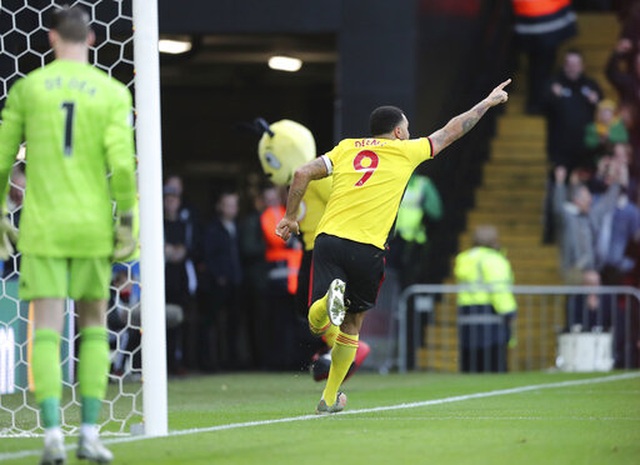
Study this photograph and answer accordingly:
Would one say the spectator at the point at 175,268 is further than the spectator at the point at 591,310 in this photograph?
No

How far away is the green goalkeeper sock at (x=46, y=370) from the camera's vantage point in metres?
7.64

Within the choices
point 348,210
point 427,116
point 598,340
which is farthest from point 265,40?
point 348,210

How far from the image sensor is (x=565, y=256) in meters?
20.7

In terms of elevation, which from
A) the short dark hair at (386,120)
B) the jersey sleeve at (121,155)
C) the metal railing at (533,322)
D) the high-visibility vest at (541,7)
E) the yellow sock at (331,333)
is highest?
the high-visibility vest at (541,7)

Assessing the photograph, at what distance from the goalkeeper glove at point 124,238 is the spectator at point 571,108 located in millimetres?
14583

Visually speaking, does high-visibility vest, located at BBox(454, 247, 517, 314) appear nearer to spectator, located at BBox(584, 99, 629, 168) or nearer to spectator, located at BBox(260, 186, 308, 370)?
spectator, located at BBox(260, 186, 308, 370)

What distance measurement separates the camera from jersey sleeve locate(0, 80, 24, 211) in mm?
7992

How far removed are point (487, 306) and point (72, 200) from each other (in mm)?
12291

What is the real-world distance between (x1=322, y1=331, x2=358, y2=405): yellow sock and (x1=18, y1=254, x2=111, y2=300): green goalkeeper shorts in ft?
10.8

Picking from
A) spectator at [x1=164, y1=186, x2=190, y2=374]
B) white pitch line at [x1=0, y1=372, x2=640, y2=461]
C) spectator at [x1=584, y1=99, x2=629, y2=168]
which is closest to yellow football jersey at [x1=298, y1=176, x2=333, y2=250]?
white pitch line at [x1=0, y1=372, x2=640, y2=461]

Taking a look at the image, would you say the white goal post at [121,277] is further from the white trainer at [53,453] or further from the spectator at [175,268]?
the white trainer at [53,453]

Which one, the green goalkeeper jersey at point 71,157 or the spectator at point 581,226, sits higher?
the green goalkeeper jersey at point 71,157

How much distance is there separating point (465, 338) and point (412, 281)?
1104 millimetres

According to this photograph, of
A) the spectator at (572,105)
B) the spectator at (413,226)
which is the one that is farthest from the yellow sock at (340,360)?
the spectator at (572,105)
